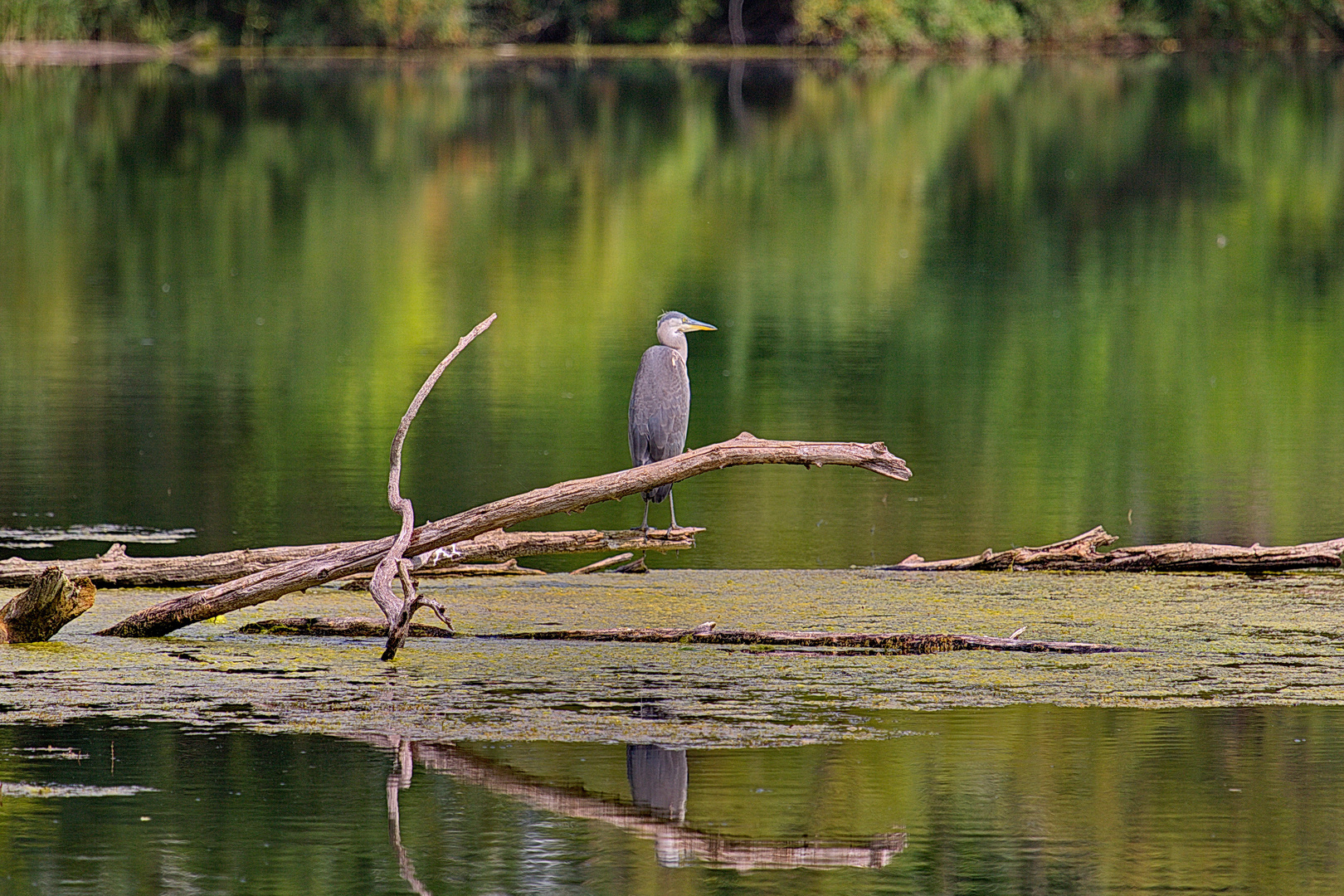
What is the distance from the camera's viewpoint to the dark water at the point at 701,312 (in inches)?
424

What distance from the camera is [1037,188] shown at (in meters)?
26.6

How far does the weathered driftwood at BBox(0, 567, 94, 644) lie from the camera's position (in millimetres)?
6957

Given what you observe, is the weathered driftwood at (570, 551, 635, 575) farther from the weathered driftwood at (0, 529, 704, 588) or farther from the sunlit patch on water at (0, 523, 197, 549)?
the sunlit patch on water at (0, 523, 197, 549)

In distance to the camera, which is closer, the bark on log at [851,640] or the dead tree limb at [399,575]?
the dead tree limb at [399,575]

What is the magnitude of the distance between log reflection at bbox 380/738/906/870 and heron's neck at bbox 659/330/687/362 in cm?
236

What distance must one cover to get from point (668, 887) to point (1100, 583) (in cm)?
355

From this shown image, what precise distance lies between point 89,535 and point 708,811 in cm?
486

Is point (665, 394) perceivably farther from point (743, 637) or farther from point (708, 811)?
point (708, 811)

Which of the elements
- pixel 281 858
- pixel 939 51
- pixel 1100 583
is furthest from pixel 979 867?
pixel 939 51

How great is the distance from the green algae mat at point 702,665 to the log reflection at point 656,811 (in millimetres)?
170

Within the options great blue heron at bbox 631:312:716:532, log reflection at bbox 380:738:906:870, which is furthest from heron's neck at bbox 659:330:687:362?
log reflection at bbox 380:738:906:870

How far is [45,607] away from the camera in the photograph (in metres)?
7.01

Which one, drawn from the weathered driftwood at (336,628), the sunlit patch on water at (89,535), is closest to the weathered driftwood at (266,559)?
the weathered driftwood at (336,628)

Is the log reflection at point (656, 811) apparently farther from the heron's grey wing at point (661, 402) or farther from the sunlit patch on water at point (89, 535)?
the sunlit patch on water at point (89, 535)
